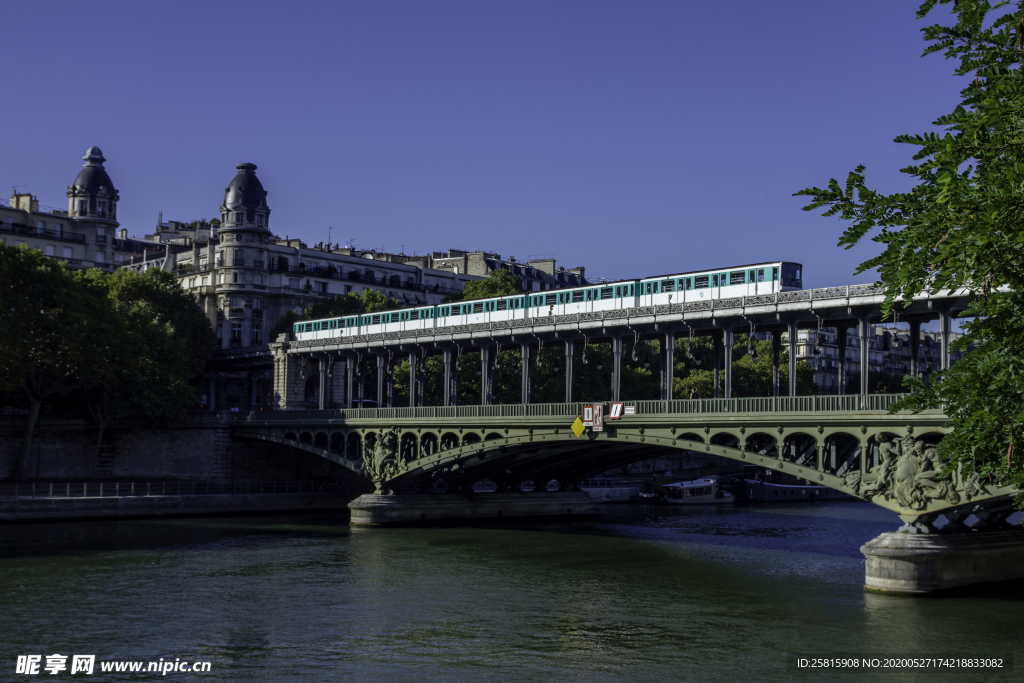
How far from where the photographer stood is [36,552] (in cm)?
5503

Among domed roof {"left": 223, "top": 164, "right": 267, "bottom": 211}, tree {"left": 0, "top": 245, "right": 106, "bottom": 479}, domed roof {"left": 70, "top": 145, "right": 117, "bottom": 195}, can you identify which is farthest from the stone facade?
tree {"left": 0, "top": 245, "right": 106, "bottom": 479}

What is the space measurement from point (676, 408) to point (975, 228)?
39.6 metres

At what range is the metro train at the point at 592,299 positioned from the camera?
62.9m

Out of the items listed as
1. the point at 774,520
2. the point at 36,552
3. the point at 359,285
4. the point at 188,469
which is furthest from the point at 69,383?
the point at 359,285

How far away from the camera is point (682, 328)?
6281 centimetres

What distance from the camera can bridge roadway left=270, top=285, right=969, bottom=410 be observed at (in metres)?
51.4

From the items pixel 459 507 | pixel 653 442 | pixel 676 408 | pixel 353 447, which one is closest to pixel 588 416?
→ pixel 653 442

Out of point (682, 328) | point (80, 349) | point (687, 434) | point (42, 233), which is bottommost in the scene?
point (687, 434)

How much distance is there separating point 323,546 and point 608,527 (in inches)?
775

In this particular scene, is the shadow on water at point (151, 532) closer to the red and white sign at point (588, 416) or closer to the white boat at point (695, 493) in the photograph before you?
the red and white sign at point (588, 416)

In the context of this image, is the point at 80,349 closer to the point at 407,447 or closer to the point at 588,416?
the point at 407,447

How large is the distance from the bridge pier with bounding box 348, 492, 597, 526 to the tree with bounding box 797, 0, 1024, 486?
55082 millimetres

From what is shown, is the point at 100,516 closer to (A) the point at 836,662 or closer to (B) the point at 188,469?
(B) the point at 188,469

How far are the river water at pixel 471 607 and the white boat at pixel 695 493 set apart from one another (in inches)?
1157
